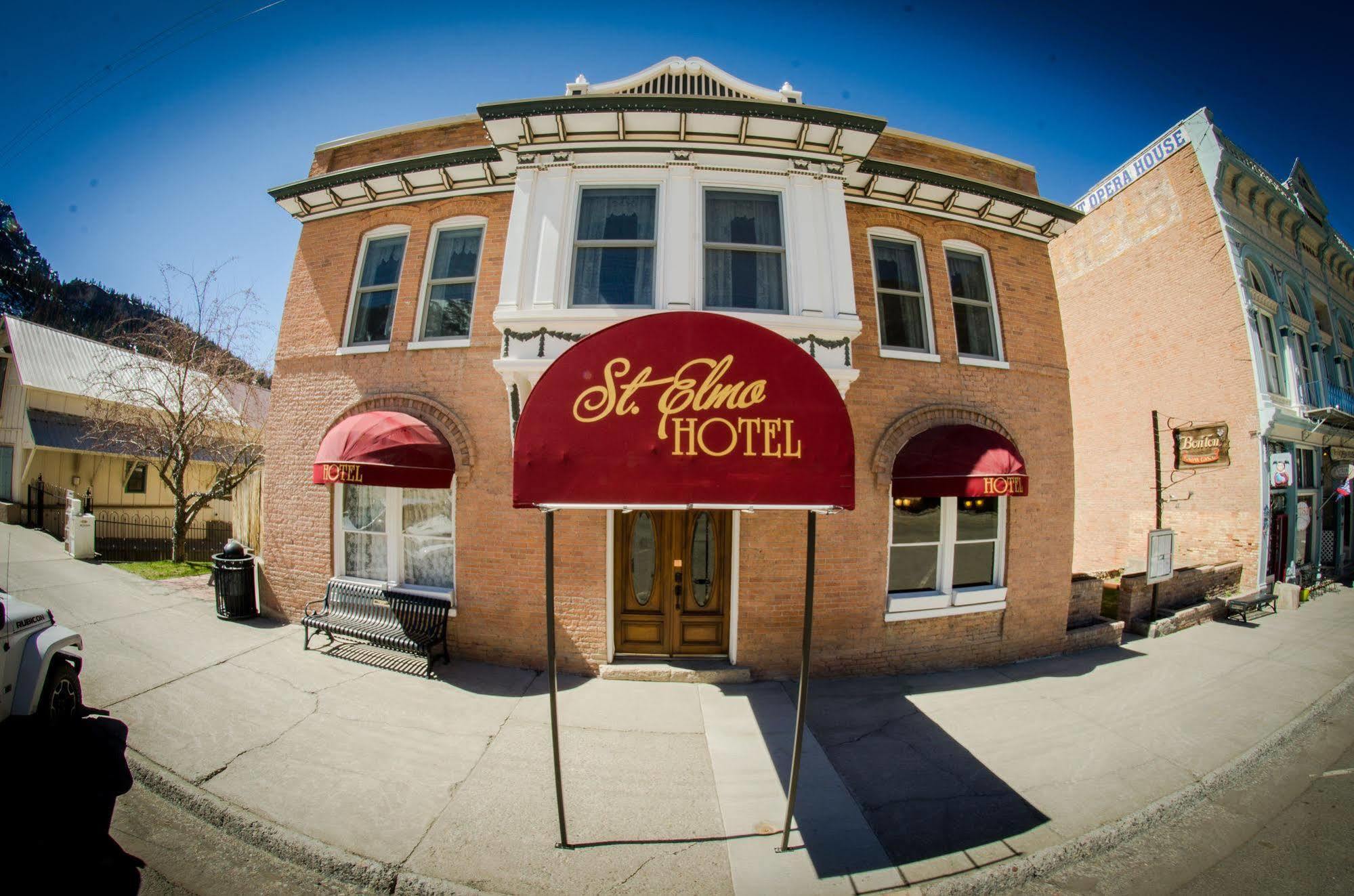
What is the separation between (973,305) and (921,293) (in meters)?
1.05

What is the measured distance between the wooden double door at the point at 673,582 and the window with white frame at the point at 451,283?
4.02 metres

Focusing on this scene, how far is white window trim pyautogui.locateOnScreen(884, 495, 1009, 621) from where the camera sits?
6.48 meters

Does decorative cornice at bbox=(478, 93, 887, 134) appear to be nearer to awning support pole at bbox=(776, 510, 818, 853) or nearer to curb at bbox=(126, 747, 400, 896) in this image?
awning support pole at bbox=(776, 510, 818, 853)

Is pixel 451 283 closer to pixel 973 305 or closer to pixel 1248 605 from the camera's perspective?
pixel 973 305

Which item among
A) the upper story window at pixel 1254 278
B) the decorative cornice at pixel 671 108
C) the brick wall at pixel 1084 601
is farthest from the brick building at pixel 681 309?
the upper story window at pixel 1254 278

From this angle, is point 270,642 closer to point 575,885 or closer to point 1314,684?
point 575,885

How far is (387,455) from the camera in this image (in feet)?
19.8

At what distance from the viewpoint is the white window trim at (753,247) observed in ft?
18.9

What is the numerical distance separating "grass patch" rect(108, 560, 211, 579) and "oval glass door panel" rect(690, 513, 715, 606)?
11.6 metres

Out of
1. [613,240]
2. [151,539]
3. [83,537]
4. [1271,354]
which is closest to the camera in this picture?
[613,240]

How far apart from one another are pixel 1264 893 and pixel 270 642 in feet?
35.1

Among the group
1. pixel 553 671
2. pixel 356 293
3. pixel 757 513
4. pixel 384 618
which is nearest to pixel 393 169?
pixel 356 293

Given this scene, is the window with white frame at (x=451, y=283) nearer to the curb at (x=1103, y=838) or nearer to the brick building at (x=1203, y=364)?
the curb at (x=1103, y=838)

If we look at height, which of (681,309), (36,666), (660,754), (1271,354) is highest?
(1271,354)
